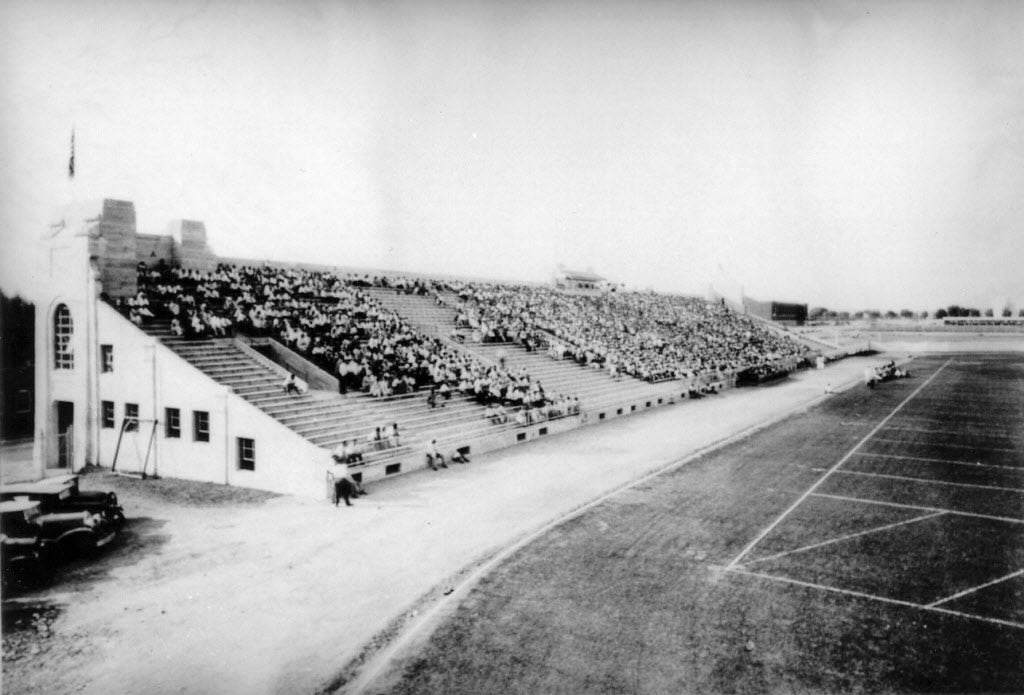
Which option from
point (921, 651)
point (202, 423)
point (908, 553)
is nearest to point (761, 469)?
point (908, 553)

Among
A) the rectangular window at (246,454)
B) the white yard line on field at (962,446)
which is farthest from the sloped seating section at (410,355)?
the white yard line on field at (962,446)

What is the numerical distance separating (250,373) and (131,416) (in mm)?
3989

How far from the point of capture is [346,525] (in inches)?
608

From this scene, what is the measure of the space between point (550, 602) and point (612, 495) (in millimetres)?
7055

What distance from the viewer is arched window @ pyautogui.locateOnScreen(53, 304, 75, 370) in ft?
73.6

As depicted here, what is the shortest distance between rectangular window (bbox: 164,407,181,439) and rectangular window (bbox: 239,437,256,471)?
102 inches

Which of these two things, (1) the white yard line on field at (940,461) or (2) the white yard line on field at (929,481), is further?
(1) the white yard line on field at (940,461)

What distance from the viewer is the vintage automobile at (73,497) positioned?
13.7 metres

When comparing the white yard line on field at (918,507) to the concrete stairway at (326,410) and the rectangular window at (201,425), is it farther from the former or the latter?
the rectangular window at (201,425)

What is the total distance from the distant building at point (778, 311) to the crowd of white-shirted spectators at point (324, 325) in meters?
58.8

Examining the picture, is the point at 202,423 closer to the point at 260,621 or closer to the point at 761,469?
the point at 260,621

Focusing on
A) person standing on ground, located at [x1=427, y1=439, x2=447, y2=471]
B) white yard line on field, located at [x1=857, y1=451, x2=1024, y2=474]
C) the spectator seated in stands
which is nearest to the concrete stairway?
the spectator seated in stands

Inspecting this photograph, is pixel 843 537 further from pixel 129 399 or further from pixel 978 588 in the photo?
pixel 129 399

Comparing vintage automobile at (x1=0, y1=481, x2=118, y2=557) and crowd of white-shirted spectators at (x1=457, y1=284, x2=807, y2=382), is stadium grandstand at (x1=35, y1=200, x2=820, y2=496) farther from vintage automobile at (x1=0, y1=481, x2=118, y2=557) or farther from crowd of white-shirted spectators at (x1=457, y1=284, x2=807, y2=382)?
vintage automobile at (x1=0, y1=481, x2=118, y2=557)
